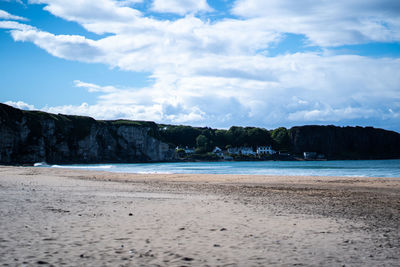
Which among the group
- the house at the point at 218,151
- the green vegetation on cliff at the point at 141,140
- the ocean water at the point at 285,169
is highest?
the green vegetation on cliff at the point at 141,140

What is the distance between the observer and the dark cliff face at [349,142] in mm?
157375

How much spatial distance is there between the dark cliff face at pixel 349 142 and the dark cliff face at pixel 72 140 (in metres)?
70.0

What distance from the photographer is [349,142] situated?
15950cm

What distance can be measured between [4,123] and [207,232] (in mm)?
86996

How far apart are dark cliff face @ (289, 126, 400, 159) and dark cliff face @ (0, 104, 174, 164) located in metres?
70.0

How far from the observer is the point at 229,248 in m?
6.33

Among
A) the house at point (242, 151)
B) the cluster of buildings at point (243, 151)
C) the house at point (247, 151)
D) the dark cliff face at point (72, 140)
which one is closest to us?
the dark cliff face at point (72, 140)

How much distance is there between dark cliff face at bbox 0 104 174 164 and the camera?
83.9 meters

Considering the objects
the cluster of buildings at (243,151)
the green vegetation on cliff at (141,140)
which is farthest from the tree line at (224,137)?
the cluster of buildings at (243,151)

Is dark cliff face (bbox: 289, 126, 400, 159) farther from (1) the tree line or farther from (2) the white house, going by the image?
(1) the tree line

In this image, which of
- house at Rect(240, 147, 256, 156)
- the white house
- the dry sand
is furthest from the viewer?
house at Rect(240, 147, 256, 156)

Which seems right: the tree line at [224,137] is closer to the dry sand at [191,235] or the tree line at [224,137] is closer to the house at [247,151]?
the house at [247,151]

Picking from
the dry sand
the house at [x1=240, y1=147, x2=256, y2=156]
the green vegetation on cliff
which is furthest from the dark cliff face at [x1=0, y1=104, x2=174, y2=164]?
the dry sand

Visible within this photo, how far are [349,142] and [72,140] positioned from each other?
127m
